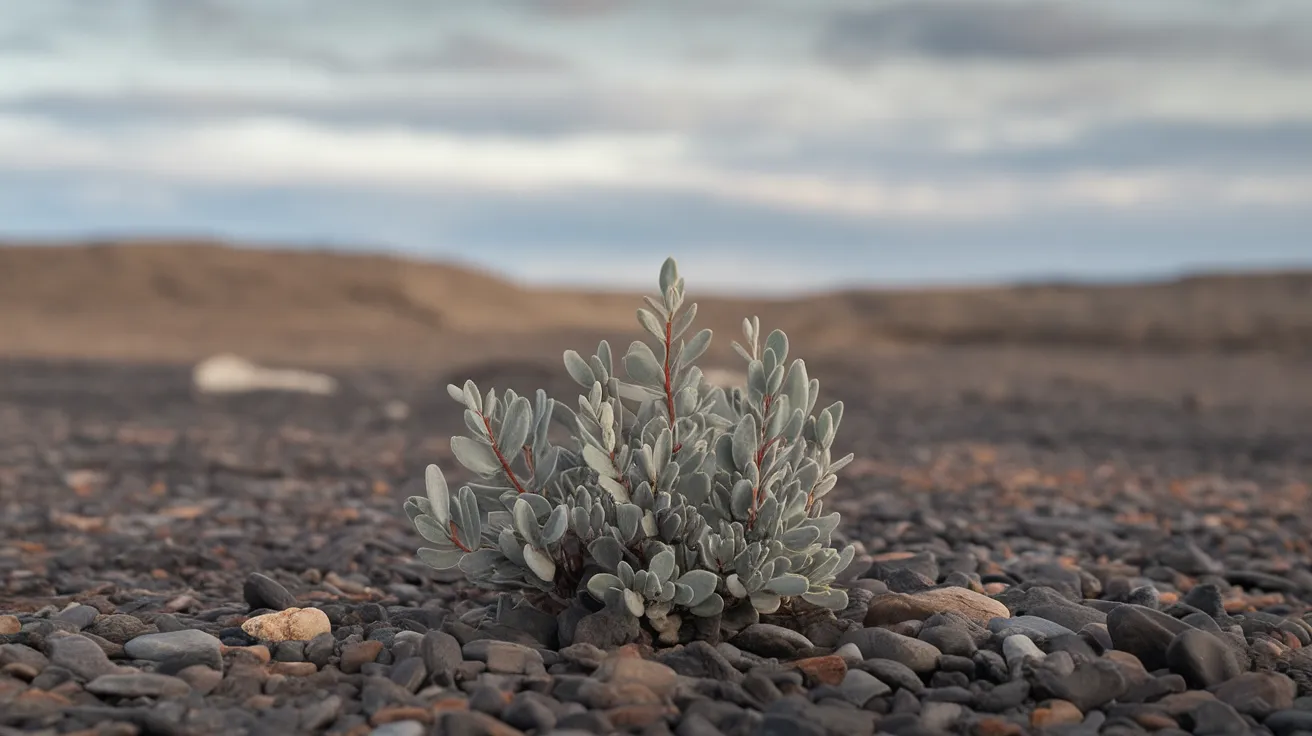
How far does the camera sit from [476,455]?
309 cm

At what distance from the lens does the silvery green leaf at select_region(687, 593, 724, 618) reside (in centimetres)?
297

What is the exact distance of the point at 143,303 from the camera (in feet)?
98.8

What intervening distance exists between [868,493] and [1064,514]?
107 centimetres

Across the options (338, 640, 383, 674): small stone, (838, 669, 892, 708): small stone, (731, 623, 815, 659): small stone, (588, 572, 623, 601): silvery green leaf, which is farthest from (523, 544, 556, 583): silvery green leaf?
(838, 669, 892, 708): small stone

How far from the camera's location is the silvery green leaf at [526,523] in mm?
2898

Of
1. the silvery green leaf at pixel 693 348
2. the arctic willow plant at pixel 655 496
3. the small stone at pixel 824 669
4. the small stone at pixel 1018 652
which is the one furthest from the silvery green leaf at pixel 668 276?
the small stone at pixel 1018 652

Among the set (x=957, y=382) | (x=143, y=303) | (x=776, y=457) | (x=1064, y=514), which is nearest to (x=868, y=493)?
(x=1064, y=514)

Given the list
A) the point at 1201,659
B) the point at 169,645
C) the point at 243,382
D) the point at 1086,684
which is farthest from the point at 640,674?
the point at 243,382

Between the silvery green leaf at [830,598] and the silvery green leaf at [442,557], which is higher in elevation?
the silvery green leaf at [442,557]

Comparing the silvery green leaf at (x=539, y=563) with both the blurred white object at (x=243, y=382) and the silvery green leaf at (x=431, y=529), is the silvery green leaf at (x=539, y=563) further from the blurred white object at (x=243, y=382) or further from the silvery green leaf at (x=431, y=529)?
the blurred white object at (x=243, y=382)

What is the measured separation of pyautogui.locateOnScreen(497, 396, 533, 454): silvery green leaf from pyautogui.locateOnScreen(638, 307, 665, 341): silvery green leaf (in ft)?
1.24

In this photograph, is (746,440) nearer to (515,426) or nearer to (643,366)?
(643,366)

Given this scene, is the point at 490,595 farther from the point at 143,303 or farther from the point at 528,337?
the point at 143,303

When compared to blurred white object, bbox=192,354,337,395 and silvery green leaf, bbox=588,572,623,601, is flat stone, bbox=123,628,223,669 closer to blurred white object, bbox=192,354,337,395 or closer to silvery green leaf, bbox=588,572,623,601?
silvery green leaf, bbox=588,572,623,601
